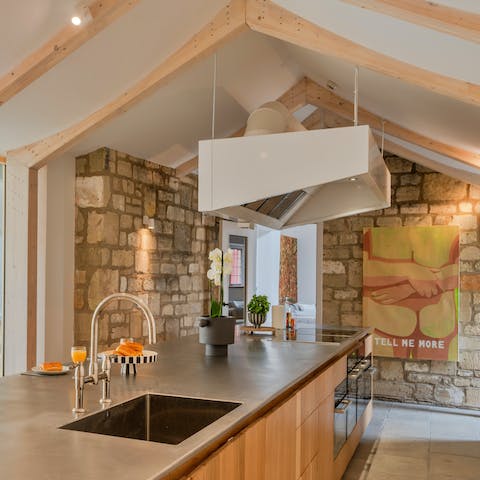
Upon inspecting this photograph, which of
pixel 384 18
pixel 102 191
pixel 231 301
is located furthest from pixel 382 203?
pixel 231 301

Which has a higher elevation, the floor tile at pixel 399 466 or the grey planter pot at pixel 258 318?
the grey planter pot at pixel 258 318

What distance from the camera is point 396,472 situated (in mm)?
4176

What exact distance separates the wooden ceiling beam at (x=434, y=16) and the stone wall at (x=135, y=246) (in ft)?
10.4

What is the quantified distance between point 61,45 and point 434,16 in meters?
2.07

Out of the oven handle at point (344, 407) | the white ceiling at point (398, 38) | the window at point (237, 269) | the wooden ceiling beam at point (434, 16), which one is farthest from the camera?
the window at point (237, 269)

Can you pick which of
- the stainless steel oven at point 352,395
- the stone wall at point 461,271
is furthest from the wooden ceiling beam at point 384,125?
the stainless steel oven at point 352,395

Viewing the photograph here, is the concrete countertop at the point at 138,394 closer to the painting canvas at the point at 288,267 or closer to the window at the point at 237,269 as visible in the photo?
the window at the point at 237,269

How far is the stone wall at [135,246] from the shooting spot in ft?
16.8

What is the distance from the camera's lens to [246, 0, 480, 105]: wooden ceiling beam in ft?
10.7

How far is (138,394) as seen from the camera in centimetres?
225

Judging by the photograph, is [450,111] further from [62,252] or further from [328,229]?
[62,252]

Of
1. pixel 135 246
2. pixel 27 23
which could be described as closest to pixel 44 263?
pixel 135 246

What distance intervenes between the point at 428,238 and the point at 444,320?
0.95 metres

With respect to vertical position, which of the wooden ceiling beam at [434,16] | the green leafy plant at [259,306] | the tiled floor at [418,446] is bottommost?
the tiled floor at [418,446]
